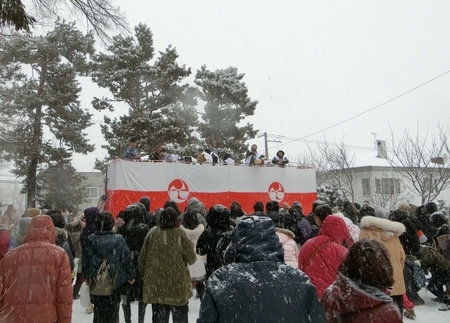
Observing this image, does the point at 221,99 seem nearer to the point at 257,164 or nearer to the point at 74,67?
the point at 74,67

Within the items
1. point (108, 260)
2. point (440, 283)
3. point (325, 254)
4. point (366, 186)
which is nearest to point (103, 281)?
point (108, 260)

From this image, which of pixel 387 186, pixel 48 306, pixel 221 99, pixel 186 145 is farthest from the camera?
pixel 387 186

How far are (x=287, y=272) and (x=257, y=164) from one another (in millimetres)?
12891

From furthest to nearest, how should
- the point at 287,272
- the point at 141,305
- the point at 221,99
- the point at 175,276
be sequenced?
the point at 221,99 → the point at 141,305 → the point at 175,276 → the point at 287,272

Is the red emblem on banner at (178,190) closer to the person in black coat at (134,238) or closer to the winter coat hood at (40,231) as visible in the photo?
the person in black coat at (134,238)

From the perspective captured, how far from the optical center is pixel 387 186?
3419 cm

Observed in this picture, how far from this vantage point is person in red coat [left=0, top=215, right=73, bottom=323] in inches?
133

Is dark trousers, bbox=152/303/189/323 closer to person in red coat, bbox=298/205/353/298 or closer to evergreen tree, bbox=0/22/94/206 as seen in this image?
person in red coat, bbox=298/205/353/298

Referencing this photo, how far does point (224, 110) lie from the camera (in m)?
27.1

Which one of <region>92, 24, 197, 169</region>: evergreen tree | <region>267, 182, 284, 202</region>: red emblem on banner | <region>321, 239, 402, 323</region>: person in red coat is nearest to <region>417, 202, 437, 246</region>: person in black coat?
<region>321, 239, 402, 323</region>: person in red coat

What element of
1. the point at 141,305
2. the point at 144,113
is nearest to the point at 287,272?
the point at 141,305

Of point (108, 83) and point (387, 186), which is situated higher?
point (108, 83)

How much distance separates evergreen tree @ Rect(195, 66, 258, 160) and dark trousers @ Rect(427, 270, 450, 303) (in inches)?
768

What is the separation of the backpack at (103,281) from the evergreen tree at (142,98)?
59.7ft
